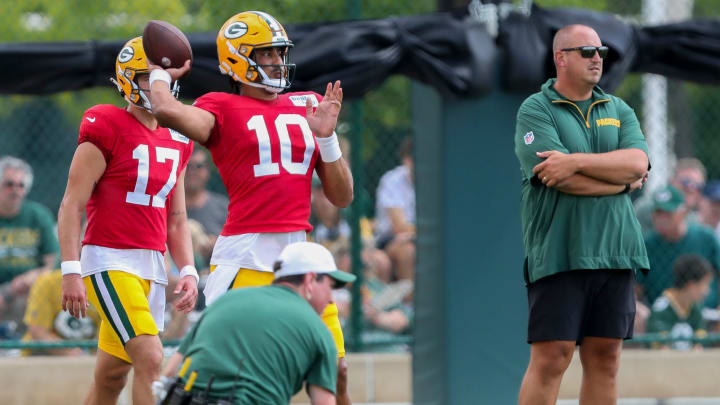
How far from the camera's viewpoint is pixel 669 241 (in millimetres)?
9727

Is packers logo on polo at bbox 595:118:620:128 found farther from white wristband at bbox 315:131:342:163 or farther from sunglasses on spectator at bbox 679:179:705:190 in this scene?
sunglasses on spectator at bbox 679:179:705:190

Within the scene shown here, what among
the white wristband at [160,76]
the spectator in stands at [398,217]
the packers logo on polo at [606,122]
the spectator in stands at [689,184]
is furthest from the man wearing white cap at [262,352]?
the spectator in stands at [689,184]

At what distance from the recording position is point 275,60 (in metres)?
5.24

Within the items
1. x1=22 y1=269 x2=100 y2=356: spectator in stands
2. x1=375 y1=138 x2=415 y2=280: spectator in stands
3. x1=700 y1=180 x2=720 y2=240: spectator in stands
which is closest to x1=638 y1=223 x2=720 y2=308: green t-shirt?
x1=700 y1=180 x2=720 y2=240: spectator in stands

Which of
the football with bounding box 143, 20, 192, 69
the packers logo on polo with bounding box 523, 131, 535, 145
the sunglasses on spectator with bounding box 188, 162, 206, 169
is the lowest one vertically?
the sunglasses on spectator with bounding box 188, 162, 206, 169

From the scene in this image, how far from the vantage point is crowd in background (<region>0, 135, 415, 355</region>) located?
8.92 m

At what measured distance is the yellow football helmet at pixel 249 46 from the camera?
519cm

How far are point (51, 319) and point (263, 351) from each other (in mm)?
5358

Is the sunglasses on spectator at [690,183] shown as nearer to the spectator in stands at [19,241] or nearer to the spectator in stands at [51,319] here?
the spectator in stands at [51,319]

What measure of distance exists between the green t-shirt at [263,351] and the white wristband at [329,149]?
1.18m

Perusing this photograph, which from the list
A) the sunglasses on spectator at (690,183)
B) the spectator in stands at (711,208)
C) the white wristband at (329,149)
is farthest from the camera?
the spectator in stands at (711,208)

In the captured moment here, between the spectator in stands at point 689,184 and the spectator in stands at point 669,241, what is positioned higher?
the spectator in stands at point 689,184

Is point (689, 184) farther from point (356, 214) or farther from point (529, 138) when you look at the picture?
point (529, 138)

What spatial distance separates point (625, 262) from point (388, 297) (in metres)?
4.21
